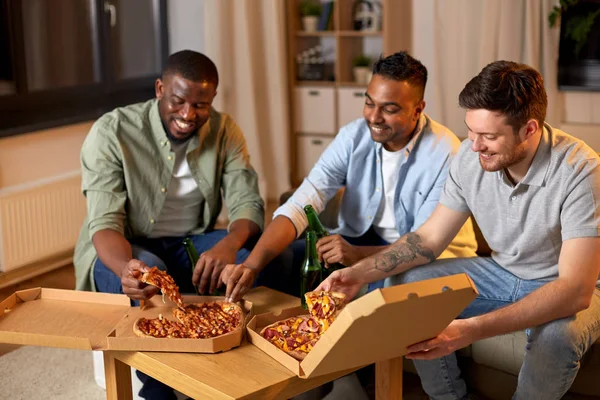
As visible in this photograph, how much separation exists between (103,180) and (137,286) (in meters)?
0.62

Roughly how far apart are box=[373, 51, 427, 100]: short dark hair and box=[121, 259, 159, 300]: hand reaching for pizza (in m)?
1.02

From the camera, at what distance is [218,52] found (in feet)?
16.8

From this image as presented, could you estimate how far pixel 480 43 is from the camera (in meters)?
4.95

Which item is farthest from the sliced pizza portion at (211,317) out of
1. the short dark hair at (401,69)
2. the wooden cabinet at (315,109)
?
the wooden cabinet at (315,109)

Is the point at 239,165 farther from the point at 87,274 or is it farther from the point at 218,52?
the point at 218,52

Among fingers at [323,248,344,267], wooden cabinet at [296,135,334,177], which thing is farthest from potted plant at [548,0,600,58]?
fingers at [323,248,344,267]

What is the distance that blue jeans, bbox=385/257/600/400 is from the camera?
6.84 ft

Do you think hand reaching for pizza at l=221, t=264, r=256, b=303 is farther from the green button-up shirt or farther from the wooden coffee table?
the green button-up shirt

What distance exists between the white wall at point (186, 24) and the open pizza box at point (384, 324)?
12.0 feet

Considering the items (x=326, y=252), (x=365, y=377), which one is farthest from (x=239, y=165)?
(x=365, y=377)

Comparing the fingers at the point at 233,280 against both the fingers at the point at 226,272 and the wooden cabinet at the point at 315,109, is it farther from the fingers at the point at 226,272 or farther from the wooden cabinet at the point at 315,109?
the wooden cabinet at the point at 315,109

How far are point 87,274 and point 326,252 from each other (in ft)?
2.77

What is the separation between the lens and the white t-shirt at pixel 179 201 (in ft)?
9.47

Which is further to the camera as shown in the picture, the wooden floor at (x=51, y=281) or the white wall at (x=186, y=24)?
the white wall at (x=186, y=24)
